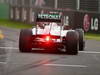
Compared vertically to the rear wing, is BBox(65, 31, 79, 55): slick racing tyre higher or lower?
lower

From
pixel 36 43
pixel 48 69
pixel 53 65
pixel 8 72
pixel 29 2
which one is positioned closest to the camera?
pixel 8 72

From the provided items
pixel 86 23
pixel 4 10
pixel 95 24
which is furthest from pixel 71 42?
pixel 4 10

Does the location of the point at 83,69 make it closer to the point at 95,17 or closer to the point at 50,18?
the point at 50,18

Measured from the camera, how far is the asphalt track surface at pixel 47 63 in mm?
13341

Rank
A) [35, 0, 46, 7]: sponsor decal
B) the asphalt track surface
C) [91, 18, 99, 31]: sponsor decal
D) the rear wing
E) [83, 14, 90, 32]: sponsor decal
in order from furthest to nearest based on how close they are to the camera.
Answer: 1. [35, 0, 46, 7]: sponsor decal
2. [83, 14, 90, 32]: sponsor decal
3. [91, 18, 99, 31]: sponsor decal
4. the rear wing
5. the asphalt track surface

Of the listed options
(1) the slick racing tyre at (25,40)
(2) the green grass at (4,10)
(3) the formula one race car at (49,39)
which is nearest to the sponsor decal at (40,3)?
(2) the green grass at (4,10)

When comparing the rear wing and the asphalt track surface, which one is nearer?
the asphalt track surface

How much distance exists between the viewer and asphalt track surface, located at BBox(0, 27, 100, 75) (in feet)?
43.8

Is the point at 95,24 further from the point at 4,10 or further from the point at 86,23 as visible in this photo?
the point at 4,10

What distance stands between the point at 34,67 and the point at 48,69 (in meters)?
0.51

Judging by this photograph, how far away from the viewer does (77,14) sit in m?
32.1

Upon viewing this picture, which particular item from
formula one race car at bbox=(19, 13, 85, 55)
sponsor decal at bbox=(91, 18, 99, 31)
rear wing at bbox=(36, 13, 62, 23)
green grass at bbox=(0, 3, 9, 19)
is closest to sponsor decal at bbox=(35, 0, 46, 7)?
sponsor decal at bbox=(91, 18, 99, 31)

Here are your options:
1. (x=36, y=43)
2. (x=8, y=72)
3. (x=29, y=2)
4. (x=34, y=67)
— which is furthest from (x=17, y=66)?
(x=29, y=2)

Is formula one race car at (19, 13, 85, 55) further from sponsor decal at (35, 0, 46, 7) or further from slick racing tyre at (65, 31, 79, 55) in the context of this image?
sponsor decal at (35, 0, 46, 7)
